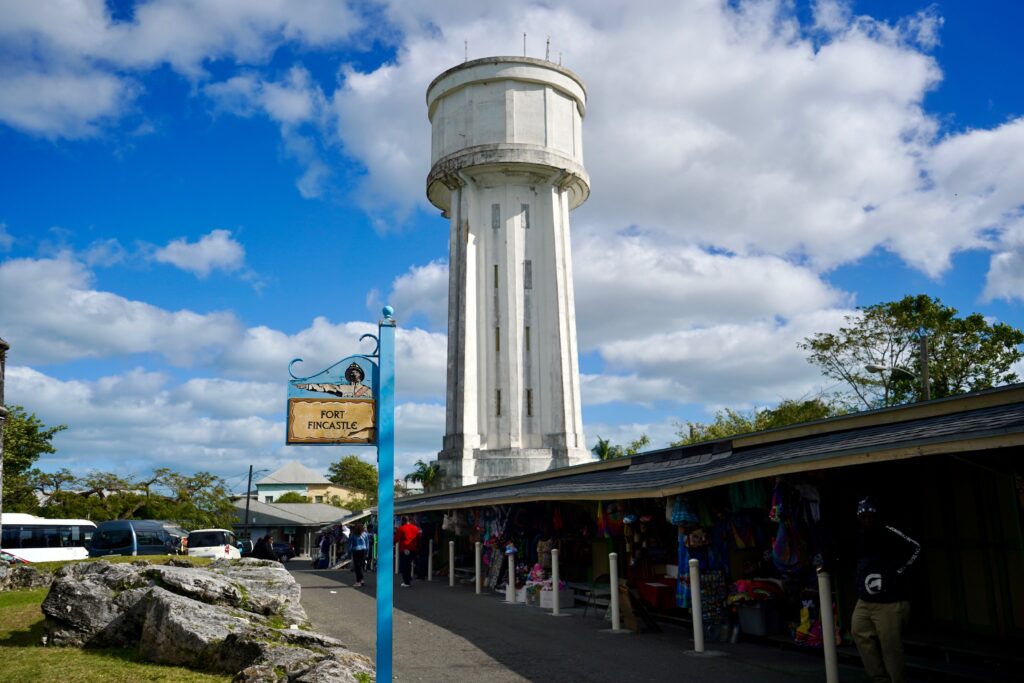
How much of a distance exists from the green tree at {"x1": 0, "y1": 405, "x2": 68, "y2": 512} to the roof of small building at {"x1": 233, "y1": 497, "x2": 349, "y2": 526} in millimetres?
16723

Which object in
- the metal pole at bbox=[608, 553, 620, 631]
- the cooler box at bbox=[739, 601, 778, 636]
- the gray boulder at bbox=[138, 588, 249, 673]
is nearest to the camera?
the gray boulder at bbox=[138, 588, 249, 673]

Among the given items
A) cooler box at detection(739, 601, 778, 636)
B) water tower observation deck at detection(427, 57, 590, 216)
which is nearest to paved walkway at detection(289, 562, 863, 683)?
cooler box at detection(739, 601, 778, 636)

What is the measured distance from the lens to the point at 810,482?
9.84m

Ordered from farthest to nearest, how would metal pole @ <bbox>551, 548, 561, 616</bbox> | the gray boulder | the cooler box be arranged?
metal pole @ <bbox>551, 548, 561, 616</bbox>
the cooler box
the gray boulder

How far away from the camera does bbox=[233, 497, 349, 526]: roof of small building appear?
62844mm

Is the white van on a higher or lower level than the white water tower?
lower

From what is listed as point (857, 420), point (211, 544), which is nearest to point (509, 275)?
point (211, 544)

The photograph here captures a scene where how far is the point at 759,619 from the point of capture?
11.3 meters

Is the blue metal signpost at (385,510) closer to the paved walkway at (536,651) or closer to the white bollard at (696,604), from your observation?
the paved walkway at (536,651)

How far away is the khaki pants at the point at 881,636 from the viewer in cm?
777

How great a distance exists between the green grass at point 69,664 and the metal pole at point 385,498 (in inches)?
105

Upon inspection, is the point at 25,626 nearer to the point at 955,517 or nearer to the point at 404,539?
the point at 404,539

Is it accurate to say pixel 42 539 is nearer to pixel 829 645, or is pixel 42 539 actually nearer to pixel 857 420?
pixel 857 420

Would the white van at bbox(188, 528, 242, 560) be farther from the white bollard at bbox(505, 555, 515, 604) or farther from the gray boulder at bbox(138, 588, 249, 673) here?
the gray boulder at bbox(138, 588, 249, 673)
